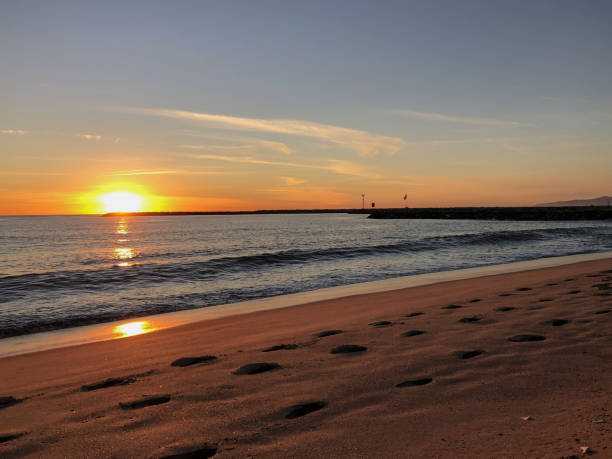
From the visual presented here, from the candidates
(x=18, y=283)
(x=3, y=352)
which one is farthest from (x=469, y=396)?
(x=18, y=283)

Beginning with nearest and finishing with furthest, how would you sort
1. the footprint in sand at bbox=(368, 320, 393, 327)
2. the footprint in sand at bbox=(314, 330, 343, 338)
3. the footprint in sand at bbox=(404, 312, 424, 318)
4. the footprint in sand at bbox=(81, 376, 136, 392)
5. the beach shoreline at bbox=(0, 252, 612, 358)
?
the footprint in sand at bbox=(81, 376, 136, 392) < the footprint in sand at bbox=(314, 330, 343, 338) < the footprint in sand at bbox=(368, 320, 393, 327) < the footprint in sand at bbox=(404, 312, 424, 318) < the beach shoreline at bbox=(0, 252, 612, 358)

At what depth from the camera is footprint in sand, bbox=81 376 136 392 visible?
5090 millimetres

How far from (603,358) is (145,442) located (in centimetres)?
478

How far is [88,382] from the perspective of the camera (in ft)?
17.6

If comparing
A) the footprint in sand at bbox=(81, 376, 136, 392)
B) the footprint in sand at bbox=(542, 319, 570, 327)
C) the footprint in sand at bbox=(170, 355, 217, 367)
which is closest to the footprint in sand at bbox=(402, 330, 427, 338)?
the footprint in sand at bbox=(542, 319, 570, 327)

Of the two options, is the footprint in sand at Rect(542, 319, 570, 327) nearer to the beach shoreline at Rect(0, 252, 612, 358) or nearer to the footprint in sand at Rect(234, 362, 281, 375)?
the footprint in sand at Rect(234, 362, 281, 375)

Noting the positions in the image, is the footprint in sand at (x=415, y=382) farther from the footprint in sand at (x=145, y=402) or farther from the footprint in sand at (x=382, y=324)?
the footprint in sand at (x=382, y=324)

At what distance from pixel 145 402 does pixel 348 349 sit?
2.66 metres

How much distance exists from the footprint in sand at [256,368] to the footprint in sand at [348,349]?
883mm

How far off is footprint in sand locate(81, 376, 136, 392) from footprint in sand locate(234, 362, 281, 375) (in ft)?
4.28

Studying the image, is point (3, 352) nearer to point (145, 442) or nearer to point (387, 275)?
point (145, 442)

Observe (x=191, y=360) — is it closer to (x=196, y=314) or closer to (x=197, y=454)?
(x=197, y=454)

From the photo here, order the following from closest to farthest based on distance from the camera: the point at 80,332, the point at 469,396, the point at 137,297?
the point at 469,396 < the point at 80,332 < the point at 137,297

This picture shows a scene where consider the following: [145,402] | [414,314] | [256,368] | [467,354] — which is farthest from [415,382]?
[414,314]
